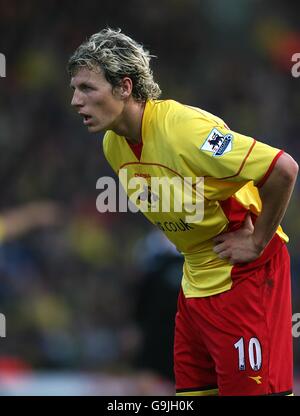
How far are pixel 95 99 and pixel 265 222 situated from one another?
912 mm

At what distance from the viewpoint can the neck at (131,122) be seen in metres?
4.20

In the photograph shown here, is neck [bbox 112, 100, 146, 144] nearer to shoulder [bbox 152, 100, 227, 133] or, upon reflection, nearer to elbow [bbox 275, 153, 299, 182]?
shoulder [bbox 152, 100, 227, 133]

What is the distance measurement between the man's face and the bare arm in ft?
2.40

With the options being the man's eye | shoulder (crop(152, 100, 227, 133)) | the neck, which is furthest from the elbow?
the man's eye

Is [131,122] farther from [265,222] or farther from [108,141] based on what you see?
[265,222]

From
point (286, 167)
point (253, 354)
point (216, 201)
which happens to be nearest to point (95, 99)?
point (216, 201)

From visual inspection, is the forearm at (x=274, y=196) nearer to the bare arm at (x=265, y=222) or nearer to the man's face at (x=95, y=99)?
the bare arm at (x=265, y=222)

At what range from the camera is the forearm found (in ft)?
13.1

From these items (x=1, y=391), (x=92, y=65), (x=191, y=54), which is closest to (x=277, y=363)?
(x=92, y=65)

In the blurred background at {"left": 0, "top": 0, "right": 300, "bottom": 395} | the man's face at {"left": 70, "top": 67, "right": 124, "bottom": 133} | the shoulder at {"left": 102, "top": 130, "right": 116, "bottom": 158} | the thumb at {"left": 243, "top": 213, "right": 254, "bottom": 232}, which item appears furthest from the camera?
the blurred background at {"left": 0, "top": 0, "right": 300, "bottom": 395}

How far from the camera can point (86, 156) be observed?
11.5m

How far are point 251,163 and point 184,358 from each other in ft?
3.47
